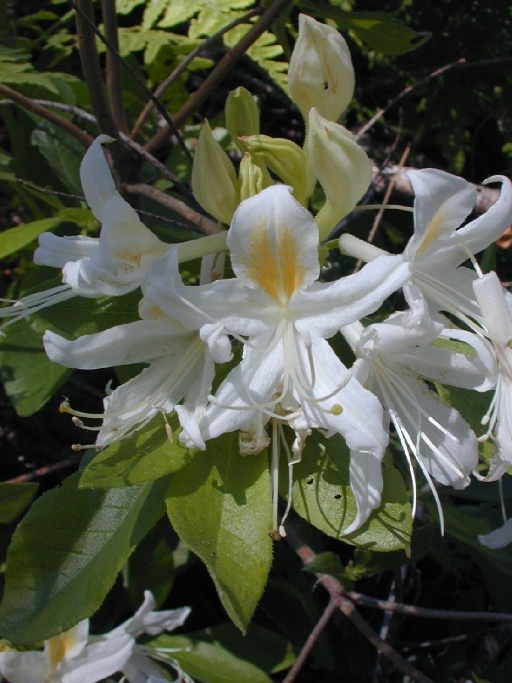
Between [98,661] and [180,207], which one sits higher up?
[180,207]

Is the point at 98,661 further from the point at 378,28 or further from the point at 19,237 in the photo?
the point at 378,28

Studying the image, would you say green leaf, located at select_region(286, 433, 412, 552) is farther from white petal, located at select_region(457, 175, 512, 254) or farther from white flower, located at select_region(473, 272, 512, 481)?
white petal, located at select_region(457, 175, 512, 254)

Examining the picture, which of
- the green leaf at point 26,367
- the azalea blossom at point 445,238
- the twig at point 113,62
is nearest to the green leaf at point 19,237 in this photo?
the green leaf at point 26,367

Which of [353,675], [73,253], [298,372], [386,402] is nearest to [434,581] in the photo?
[353,675]

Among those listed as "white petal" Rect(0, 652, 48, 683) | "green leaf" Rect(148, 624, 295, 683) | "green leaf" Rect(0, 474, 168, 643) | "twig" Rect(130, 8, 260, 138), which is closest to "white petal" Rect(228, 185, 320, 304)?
"green leaf" Rect(0, 474, 168, 643)

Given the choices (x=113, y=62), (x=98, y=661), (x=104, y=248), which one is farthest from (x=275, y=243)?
(x=98, y=661)

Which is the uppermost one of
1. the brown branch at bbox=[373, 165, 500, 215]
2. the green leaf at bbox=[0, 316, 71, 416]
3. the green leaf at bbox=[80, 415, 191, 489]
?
the green leaf at bbox=[80, 415, 191, 489]

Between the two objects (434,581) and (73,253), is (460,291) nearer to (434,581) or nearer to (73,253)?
(73,253)
